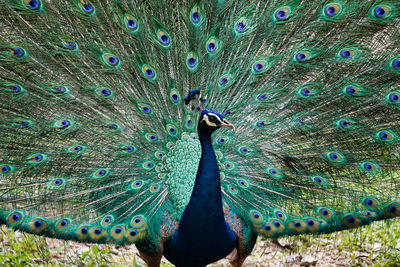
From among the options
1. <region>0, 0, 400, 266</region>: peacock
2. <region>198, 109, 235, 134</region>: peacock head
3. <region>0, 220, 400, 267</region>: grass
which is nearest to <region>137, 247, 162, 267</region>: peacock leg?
<region>0, 0, 400, 266</region>: peacock

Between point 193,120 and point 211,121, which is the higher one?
point 211,121

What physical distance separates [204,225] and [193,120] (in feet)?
2.52

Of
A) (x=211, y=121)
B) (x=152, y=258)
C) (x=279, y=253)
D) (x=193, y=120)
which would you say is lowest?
(x=279, y=253)

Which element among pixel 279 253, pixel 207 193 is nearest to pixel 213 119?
pixel 207 193

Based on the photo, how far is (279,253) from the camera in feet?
13.8

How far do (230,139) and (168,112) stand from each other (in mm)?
485

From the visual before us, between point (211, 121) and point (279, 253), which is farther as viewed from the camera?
point (279, 253)

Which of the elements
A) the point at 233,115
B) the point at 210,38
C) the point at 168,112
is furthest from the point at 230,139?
the point at 210,38

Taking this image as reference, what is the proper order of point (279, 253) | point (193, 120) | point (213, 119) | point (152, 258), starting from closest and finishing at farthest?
point (213, 119)
point (152, 258)
point (193, 120)
point (279, 253)

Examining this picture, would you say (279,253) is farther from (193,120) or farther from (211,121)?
(211,121)

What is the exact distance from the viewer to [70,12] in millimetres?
2832

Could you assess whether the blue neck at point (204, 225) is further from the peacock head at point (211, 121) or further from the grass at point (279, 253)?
the grass at point (279, 253)

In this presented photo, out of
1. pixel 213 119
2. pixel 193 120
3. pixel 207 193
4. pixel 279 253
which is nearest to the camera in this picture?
pixel 213 119

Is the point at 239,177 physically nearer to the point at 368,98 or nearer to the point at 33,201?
the point at 368,98
